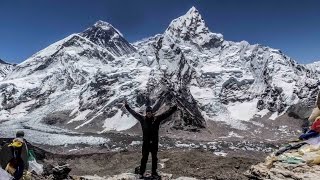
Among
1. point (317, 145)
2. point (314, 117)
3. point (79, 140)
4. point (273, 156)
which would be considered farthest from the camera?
point (79, 140)

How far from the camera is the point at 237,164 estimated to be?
34.7 metres

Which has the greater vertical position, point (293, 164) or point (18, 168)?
point (293, 164)

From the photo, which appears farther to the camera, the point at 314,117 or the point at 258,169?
the point at 314,117

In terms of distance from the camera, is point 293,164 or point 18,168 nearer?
point 18,168

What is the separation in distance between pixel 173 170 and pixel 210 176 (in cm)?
346

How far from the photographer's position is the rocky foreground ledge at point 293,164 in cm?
1739

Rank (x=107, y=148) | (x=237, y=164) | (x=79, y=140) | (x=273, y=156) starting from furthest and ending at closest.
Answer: (x=79, y=140) → (x=107, y=148) → (x=237, y=164) → (x=273, y=156)

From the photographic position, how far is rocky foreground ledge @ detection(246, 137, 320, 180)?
685 inches

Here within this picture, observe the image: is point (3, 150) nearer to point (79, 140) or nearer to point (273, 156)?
point (273, 156)

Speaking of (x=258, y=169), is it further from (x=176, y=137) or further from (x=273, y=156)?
(x=176, y=137)

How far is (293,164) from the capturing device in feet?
60.1

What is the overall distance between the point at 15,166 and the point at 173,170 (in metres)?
16.1

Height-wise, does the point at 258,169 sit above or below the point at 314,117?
below

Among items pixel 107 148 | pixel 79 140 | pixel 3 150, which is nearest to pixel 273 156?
pixel 3 150
